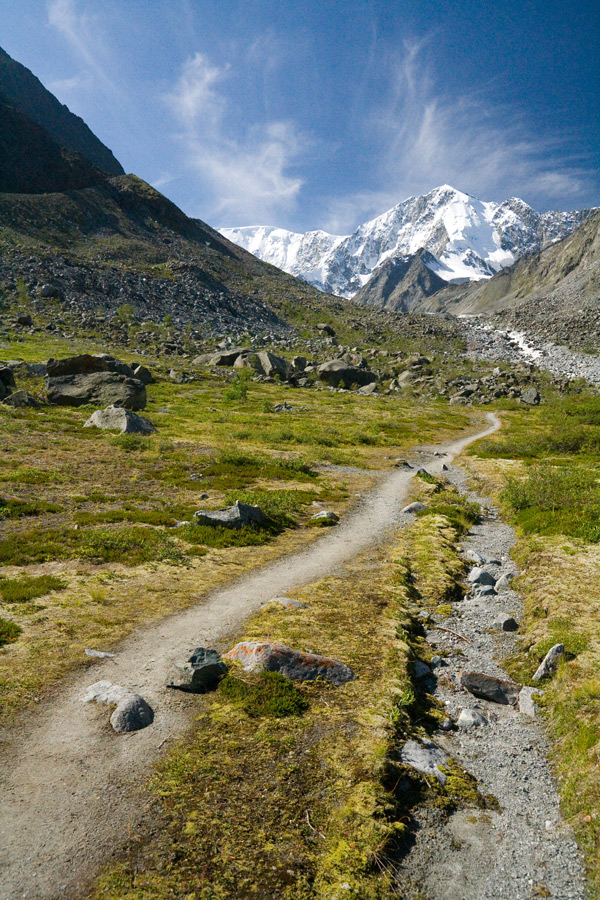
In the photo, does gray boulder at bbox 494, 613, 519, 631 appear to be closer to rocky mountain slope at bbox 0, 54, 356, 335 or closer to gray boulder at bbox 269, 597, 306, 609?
gray boulder at bbox 269, 597, 306, 609

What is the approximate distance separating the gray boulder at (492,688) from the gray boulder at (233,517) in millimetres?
12083

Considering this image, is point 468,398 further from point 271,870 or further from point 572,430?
point 271,870

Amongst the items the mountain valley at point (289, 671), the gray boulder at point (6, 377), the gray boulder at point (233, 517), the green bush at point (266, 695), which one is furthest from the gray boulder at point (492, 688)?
the gray boulder at point (6, 377)

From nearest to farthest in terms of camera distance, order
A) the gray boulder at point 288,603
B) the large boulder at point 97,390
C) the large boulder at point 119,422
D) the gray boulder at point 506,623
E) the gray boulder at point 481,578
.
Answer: the gray boulder at point 506,623
the gray boulder at point 288,603
the gray boulder at point 481,578
the large boulder at point 119,422
the large boulder at point 97,390

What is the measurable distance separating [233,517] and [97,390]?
36.7 metres

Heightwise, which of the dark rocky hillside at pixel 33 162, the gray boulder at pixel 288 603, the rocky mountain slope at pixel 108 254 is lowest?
the gray boulder at pixel 288 603

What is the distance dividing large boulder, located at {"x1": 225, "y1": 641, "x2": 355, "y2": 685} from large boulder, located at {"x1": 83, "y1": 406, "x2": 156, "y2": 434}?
102 feet

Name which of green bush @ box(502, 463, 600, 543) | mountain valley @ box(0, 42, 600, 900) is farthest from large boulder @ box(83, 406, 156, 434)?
green bush @ box(502, 463, 600, 543)

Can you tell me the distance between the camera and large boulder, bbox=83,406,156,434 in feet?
128

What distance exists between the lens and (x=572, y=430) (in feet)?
159

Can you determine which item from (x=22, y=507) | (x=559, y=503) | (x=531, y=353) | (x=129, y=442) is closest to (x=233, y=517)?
(x=22, y=507)

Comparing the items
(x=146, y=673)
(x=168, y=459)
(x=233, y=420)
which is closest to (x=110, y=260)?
(x=233, y=420)

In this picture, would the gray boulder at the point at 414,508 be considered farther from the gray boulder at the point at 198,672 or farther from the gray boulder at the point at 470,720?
the gray boulder at the point at 198,672

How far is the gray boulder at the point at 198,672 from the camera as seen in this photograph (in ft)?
32.5
